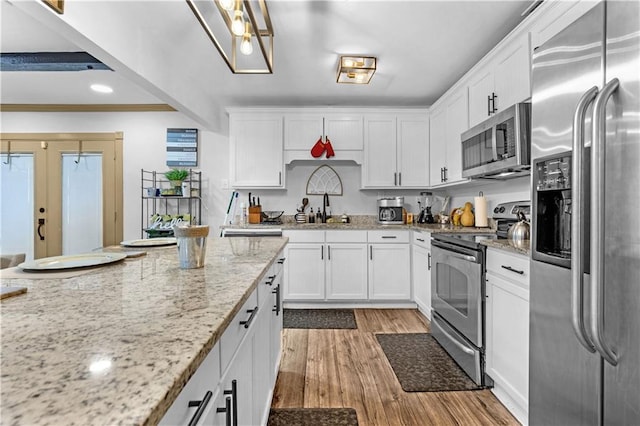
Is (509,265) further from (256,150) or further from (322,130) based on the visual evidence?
(256,150)

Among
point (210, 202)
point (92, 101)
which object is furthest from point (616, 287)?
point (92, 101)

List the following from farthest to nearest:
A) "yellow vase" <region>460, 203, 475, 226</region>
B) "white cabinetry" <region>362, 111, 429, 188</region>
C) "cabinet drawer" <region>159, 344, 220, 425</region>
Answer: "white cabinetry" <region>362, 111, 429, 188</region>
"yellow vase" <region>460, 203, 475, 226</region>
"cabinet drawer" <region>159, 344, 220, 425</region>

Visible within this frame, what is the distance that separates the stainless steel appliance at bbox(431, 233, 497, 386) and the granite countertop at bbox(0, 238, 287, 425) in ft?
5.24

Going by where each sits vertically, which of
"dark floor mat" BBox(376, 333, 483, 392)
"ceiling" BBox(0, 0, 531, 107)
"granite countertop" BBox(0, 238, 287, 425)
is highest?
"ceiling" BBox(0, 0, 531, 107)

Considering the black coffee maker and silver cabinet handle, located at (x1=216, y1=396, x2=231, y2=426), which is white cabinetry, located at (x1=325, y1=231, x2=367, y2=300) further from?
silver cabinet handle, located at (x1=216, y1=396, x2=231, y2=426)

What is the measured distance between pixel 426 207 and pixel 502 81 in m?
1.86

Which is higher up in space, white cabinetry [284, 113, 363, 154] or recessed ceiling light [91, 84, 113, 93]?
recessed ceiling light [91, 84, 113, 93]

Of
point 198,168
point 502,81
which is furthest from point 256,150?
point 502,81

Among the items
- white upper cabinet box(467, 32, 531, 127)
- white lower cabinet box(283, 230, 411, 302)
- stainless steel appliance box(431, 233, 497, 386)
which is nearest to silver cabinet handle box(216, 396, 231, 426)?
stainless steel appliance box(431, 233, 497, 386)

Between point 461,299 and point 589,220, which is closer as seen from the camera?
point 589,220

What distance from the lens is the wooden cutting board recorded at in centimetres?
83

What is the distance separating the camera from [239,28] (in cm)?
154

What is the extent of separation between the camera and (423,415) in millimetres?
1782

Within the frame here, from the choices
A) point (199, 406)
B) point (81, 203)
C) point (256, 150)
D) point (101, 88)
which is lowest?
point (199, 406)
